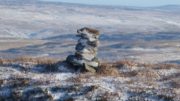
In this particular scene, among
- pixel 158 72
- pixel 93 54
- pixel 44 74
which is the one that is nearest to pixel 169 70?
pixel 158 72

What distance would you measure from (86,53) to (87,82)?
15.1ft

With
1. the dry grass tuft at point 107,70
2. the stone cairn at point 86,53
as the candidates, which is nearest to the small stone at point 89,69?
the stone cairn at point 86,53

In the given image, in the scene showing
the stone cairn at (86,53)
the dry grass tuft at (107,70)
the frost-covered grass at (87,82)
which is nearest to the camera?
the frost-covered grass at (87,82)

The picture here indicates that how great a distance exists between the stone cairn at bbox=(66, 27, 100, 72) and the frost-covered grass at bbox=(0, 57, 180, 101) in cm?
37

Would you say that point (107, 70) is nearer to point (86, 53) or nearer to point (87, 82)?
point (86, 53)

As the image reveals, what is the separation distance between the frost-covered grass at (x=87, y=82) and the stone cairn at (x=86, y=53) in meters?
0.37

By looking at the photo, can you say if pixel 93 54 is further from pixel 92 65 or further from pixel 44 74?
pixel 44 74

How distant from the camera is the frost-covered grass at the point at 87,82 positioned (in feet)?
78.3

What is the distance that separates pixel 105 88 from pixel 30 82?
3.55m

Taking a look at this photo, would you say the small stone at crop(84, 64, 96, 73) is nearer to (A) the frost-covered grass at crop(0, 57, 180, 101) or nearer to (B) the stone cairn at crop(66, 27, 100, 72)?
(B) the stone cairn at crop(66, 27, 100, 72)

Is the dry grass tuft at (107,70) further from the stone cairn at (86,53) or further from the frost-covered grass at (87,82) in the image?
the stone cairn at (86,53)

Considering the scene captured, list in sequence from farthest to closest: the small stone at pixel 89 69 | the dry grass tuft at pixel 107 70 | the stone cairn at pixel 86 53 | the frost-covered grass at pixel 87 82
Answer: the stone cairn at pixel 86 53 < the small stone at pixel 89 69 < the dry grass tuft at pixel 107 70 < the frost-covered grass at pixel 87 82

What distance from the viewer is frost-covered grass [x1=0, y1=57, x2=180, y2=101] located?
23859mm

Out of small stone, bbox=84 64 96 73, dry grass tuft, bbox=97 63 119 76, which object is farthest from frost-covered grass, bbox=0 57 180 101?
small stone, bbox=84 64 96 73
